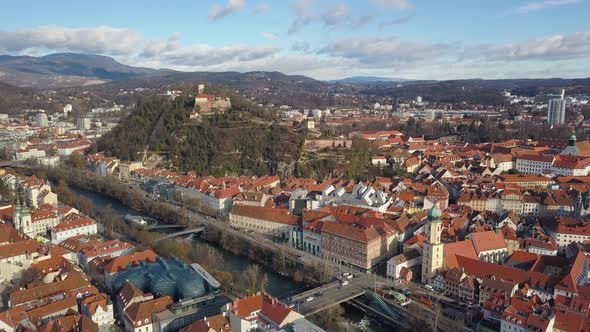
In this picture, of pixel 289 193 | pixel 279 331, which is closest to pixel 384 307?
pixel 279 331

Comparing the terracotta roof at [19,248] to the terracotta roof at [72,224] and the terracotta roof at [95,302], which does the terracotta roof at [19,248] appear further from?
the terracotta roof at [95,302]

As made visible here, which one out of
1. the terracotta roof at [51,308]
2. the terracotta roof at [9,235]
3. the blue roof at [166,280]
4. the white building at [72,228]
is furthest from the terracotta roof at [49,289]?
the white building at [72,228]

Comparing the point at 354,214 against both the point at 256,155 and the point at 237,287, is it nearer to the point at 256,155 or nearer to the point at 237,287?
the point at 237,287

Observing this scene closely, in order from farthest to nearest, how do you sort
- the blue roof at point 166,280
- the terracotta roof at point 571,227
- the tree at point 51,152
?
1. the tree at point 51,152
2. the terracotta roof at point 571,227
3. the blue roof at point 166,280

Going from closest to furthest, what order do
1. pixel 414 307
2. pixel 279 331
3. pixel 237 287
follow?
1. pixel 279 331
2. pixel 414 307
3. pixel 237 287

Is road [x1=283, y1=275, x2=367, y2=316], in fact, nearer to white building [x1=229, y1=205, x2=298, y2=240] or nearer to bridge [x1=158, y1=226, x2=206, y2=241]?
white building [x1=229, y1=205, x2=298, y2=240]

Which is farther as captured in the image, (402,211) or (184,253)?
(402,211)

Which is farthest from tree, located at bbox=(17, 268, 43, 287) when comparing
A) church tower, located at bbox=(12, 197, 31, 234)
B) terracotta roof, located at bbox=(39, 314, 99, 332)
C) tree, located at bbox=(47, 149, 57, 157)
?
tree, located at bbox=(47, 149, 57, 157)
